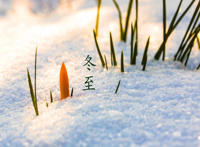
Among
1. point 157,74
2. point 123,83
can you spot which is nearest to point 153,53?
point 157,74

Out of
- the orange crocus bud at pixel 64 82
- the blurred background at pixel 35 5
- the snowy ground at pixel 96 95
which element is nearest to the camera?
the snowy ground at pixel 96 95

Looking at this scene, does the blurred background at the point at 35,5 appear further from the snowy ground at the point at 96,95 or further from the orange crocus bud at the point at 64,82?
the orange crocus bud at the point at 64,82

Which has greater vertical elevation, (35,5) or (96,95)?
(35,5)

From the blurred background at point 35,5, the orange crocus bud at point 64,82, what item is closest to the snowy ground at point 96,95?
the orange crocus bud at point 64,82

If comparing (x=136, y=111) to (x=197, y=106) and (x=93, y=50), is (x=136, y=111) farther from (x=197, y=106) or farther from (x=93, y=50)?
(x=93, y=50)

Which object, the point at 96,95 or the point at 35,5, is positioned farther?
the point at 35,5

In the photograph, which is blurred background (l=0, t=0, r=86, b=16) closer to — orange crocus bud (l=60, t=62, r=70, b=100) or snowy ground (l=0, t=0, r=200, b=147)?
snowy ground (l=0, t=0, r=200, b=147)

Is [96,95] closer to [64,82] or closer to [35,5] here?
[64,82]

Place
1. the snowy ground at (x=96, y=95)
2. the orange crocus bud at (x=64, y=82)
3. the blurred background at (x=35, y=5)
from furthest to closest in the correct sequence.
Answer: the blurred background at (x=35, y=5)
the orange crocus bud at (x=64, y=82)
the snowy ground at (x=96, y=95)

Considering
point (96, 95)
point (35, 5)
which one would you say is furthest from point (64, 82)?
point (35, 5)
